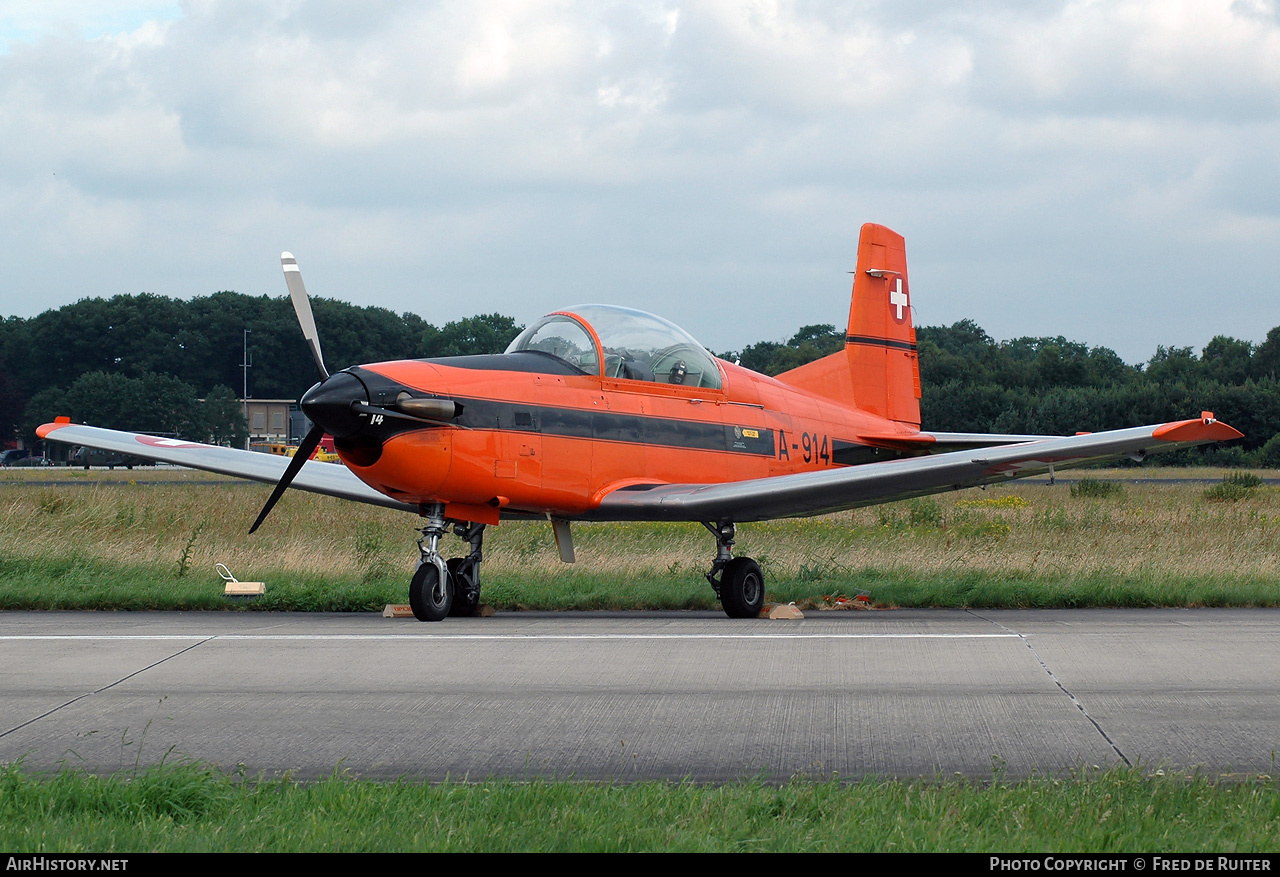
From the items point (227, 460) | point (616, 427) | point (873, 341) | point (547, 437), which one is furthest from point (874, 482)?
point (227, 460)

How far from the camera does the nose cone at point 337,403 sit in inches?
356

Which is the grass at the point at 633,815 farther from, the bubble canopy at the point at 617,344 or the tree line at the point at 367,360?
the tree line at the point at 367,360

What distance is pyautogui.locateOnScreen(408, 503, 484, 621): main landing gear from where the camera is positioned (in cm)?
966

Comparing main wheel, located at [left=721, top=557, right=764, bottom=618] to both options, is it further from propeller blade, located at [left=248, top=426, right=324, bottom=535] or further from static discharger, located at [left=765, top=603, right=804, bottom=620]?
propeller blade, located at [left=248, top=426, right=324, bottom=535]

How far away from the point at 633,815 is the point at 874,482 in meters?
6.73

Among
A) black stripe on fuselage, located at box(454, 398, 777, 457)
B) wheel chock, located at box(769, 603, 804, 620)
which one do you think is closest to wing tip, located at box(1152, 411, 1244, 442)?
wheel chock, located at box(769, 603, 804, 620)

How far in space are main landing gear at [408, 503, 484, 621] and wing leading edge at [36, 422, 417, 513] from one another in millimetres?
1442

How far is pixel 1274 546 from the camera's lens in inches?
595

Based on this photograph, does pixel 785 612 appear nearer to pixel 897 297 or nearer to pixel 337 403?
pixel 337 403

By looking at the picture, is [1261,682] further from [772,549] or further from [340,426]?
[772,549]

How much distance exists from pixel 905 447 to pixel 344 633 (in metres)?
7.60

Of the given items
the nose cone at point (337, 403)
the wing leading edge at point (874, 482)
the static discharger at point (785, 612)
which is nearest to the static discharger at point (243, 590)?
the nose cone at point (337, 403)

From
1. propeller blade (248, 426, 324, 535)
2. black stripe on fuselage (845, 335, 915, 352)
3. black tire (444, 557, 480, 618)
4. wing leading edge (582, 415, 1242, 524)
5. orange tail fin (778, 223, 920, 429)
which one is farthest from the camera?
black stripe on fuselage (845, 335, 915, 352)

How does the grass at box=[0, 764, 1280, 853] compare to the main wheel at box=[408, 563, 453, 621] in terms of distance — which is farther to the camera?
the main wheel at box=[408, 563, 453, 621]
